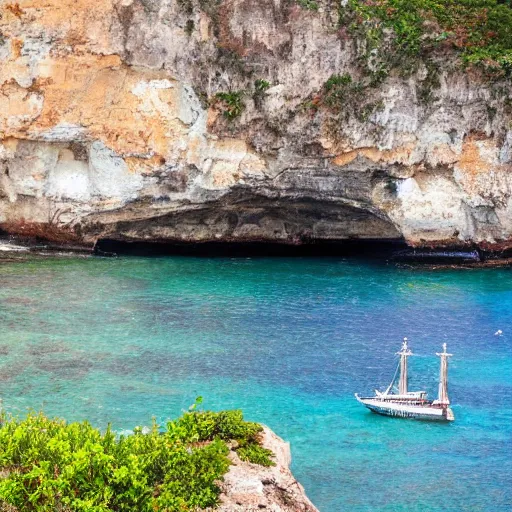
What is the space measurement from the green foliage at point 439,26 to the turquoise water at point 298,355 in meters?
9.50

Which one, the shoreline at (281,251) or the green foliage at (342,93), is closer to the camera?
the green foliage at (342,93)

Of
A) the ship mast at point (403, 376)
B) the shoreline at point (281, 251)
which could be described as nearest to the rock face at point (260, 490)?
the ship mast at point (403, 376)

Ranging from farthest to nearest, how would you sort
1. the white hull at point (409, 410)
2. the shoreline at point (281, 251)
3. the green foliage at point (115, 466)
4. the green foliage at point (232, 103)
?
1. the shoreline at point (281, 251)
2. the green foliage at point (232, 103)
3. the white hull at point (409, 410)
4. the green foliage at point (115, 466)

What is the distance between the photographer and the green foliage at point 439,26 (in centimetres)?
4316

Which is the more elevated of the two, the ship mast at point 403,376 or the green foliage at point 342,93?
the green foliage at point 342,93

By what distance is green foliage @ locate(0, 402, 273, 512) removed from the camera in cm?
1816

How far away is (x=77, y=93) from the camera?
4288cm

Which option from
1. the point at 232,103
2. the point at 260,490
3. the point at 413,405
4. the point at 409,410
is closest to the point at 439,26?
the point at 232,103

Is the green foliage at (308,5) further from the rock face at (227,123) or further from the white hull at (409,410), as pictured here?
the white hull at (409,410)

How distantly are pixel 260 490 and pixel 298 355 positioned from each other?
1489 cm

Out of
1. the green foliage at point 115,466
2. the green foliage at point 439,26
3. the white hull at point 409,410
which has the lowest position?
the white hull at point 409,410

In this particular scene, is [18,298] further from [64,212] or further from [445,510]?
[445,510]

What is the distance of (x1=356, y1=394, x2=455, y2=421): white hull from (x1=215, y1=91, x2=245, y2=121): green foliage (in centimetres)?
1774

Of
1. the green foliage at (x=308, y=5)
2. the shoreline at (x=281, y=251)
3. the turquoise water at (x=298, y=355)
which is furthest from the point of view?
the shoreline at (x=281, y=251)
